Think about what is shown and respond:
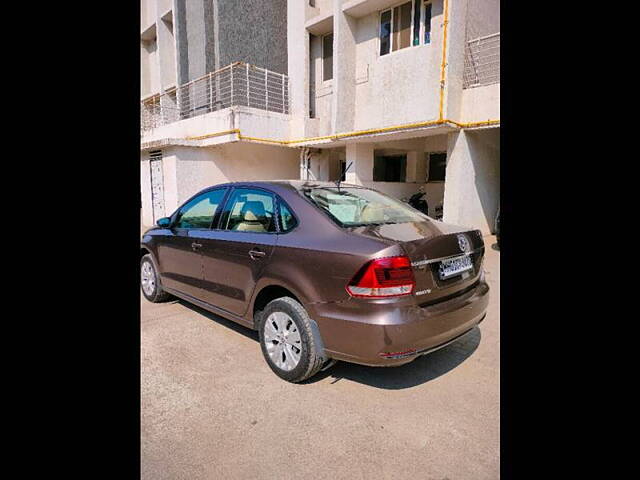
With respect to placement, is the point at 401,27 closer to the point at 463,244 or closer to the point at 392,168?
the point at 392,168

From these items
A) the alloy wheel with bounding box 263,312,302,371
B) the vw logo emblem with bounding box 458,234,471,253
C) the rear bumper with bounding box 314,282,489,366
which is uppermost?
the vw logo emblem with bounding box 458,234,471,253

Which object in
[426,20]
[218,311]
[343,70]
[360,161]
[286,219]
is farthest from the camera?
[360,161]

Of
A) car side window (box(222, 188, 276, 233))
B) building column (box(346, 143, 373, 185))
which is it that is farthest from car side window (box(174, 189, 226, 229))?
building column (box(346, 143, 373, 185))

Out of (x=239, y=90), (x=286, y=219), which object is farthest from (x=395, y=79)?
(x=286, y=219)

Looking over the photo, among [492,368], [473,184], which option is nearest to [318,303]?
[492,368]

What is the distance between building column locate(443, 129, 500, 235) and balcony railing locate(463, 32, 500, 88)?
1274 mm

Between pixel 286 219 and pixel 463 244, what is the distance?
55.6 inches

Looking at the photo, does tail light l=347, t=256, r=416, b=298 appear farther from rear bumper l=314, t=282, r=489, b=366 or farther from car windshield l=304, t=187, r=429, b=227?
car windshield l=304, t=187, r=429, b=227

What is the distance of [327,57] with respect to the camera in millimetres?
12281

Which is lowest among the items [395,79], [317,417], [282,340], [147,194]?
[317,417]

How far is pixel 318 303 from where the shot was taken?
8.74 feet

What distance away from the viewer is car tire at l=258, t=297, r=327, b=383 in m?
2.73
